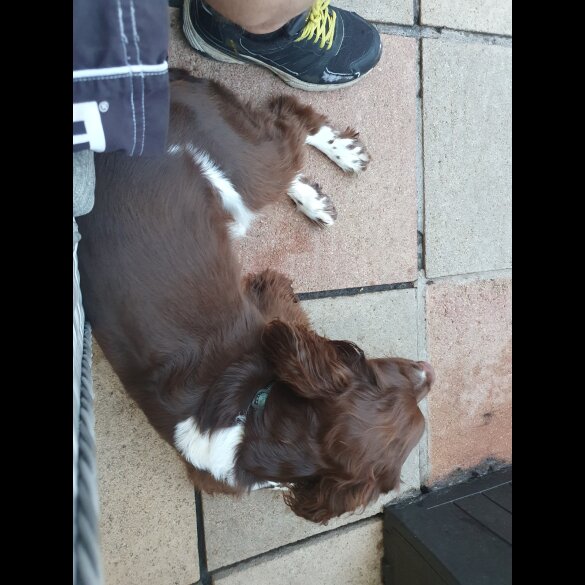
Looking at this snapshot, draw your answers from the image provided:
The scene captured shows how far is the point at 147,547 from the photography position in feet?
8.68

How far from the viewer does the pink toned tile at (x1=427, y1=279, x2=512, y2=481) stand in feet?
10.4

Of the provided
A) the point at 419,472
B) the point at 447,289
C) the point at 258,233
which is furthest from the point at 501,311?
the point at 258,233

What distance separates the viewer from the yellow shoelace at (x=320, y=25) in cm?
232

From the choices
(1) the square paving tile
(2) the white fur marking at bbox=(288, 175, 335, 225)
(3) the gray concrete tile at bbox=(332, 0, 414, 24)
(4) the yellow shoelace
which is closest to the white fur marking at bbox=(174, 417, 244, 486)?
(1) the square paving tile

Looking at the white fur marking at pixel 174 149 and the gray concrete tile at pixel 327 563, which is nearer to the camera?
the white fur marking at pixel 174 149

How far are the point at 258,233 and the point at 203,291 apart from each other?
2.72ft

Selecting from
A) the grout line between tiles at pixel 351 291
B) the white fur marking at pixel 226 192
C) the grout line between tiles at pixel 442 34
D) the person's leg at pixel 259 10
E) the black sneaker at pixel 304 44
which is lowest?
the grout line between tiles at pixel 351 291

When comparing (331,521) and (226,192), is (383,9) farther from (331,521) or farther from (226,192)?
(331,521)

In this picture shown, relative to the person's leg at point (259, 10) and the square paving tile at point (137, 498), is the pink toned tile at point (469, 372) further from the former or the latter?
the person's leg at point (259, 10)

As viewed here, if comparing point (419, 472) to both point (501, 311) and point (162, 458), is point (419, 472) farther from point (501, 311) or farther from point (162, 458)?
point (162, 458)

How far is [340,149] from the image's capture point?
2711mm

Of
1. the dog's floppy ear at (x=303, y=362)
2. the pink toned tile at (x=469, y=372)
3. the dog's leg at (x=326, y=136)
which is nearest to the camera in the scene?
the dog's floppy ear at (x=303, y=362)

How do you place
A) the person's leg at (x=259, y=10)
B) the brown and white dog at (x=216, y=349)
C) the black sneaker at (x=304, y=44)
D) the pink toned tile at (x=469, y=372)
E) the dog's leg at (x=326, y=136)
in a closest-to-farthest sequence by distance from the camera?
the person's leg at (x=259, y=10) → the brown and white dog at (x=216, y=349) → the black sneaker at (x=304, y=44) → the dog's leg at (x=326, y=136) → the pink toned tile at (x=469, y=372)

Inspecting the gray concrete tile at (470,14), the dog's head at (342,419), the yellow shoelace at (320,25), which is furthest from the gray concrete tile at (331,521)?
the gray concrete tile at (470,14)
